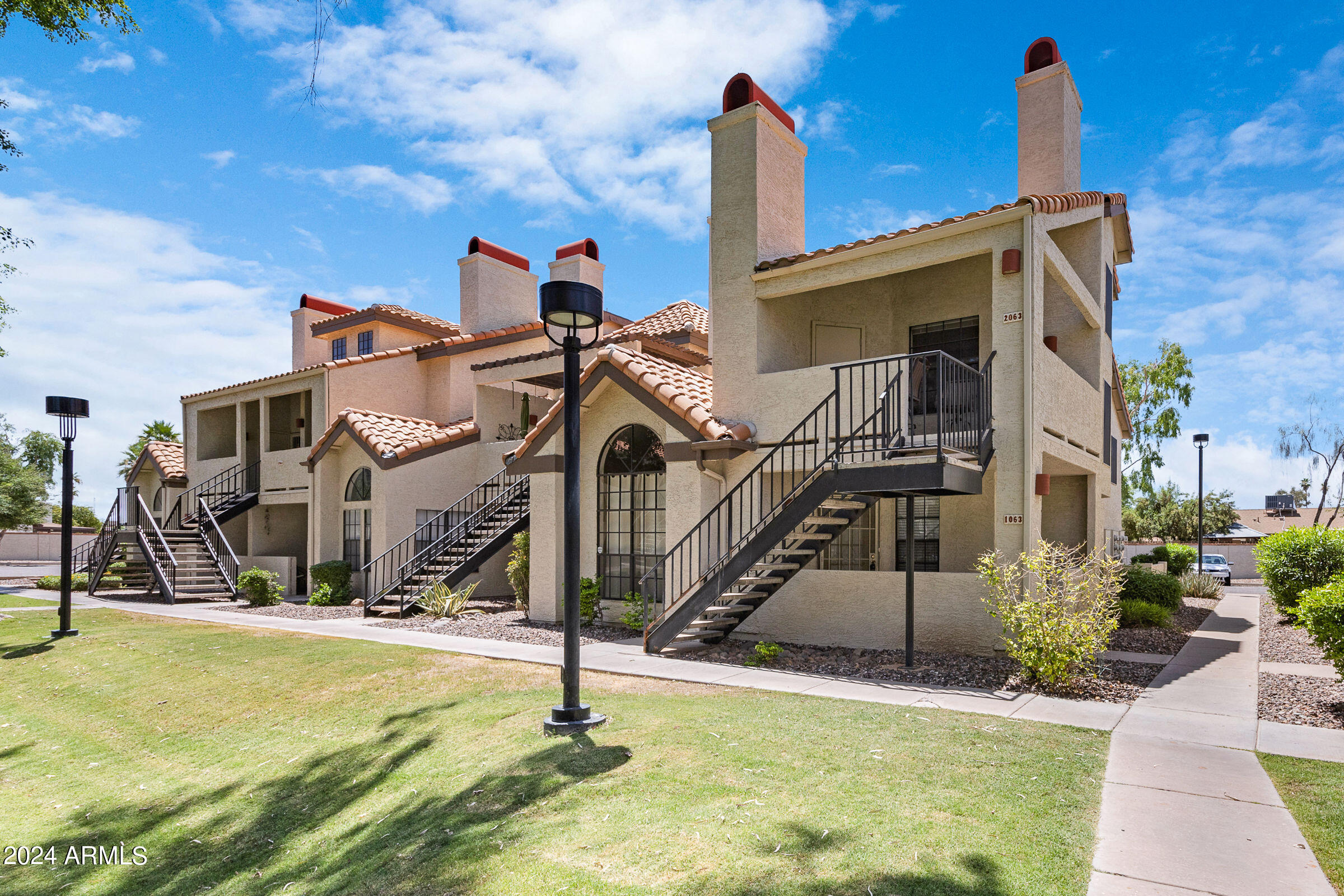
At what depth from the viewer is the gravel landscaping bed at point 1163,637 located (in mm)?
12148

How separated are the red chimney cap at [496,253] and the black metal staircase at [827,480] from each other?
14.5 meters

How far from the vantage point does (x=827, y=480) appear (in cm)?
1022

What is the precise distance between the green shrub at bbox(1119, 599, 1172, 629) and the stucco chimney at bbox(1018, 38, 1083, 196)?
751cm

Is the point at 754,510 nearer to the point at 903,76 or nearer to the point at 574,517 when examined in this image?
the point at 574,517

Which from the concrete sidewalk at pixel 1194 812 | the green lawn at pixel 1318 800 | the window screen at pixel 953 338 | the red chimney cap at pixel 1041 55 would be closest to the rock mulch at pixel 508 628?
the window screen at pixel 953 338

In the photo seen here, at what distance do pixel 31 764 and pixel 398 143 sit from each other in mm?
8492

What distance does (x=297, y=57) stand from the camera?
229 inches

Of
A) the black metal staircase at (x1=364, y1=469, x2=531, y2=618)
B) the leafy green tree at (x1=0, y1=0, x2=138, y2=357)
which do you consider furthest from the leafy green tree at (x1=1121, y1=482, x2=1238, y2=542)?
the leafy green tree at (x1=0, y1=0, x2=138, y2=357)

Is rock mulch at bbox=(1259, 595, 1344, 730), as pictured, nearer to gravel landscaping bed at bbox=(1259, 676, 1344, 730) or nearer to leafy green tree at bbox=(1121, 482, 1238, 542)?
gravel landscaping bed at bbox=(1259, 676, 1344, 730)

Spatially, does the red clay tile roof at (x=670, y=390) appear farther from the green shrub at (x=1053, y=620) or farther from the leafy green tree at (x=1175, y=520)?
the leafy green tree at (x=1175, y=520)

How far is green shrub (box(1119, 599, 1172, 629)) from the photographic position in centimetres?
1443

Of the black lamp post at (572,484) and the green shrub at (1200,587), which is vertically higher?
the black lamp post at (572,484)

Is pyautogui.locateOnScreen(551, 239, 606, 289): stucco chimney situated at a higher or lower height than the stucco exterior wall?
higher

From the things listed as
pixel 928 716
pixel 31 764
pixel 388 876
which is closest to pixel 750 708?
pixel 928 716
